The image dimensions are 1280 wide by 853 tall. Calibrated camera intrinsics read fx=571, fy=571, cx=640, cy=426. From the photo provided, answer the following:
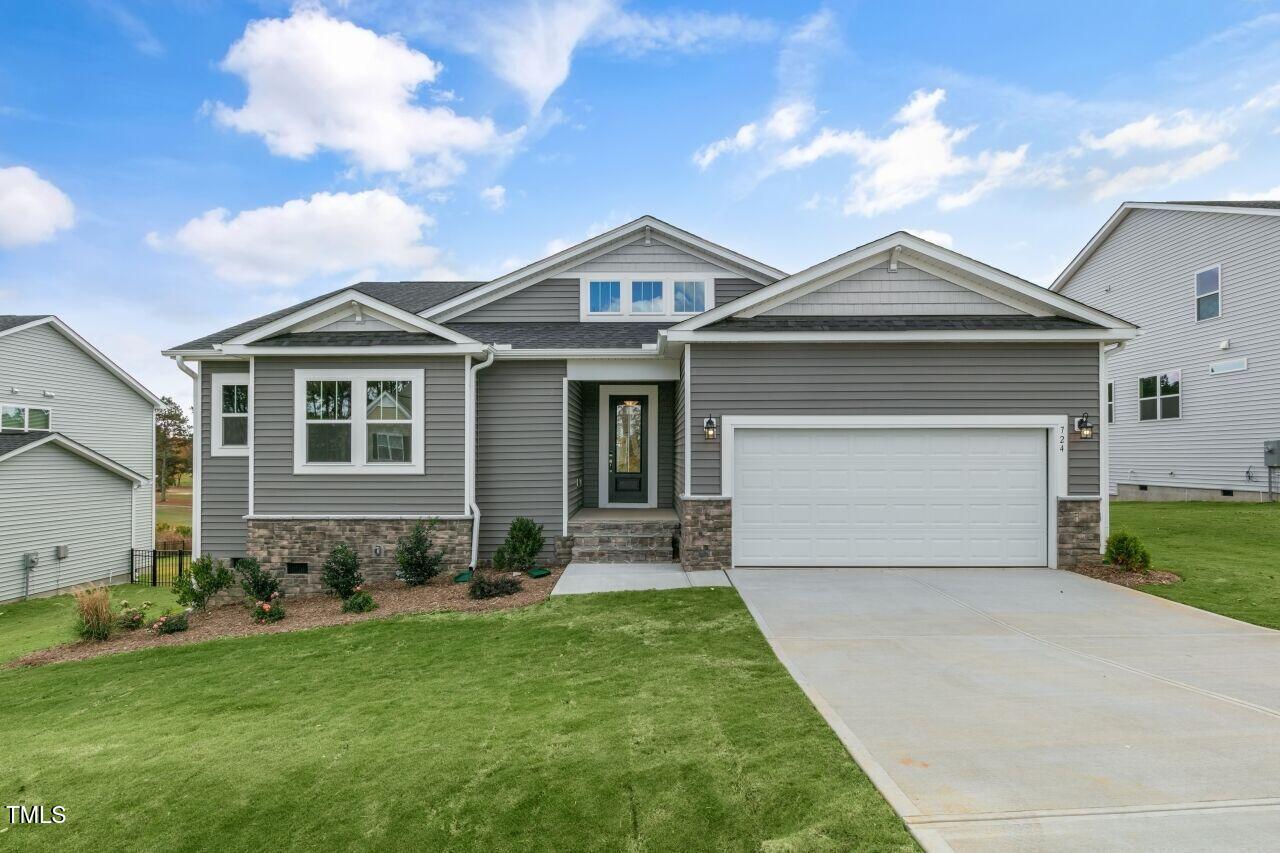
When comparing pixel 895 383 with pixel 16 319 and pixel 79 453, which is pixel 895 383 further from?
pixel 16 319

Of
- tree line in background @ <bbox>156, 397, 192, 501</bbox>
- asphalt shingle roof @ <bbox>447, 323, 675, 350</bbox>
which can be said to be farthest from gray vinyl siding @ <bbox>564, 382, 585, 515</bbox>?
tree line in background @ <bbox>156, 397, 192, 501</bbox>

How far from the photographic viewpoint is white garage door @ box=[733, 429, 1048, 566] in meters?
8.47

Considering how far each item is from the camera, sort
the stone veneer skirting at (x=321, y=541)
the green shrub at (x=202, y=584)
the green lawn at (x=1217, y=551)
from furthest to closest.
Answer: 1. the stone veneer skirting at (x=321, y=541)
2. the green shrub at (x=202, y=584)
3. the green lawn at (x=1217, y=551)

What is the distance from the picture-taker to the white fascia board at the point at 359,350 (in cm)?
880

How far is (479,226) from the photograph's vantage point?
59.1ft

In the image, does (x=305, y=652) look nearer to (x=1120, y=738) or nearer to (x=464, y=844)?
(x=464, y=844)

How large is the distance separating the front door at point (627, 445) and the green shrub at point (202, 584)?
21.2 ft

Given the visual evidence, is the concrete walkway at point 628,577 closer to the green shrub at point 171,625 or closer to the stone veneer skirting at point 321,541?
the stone veneer skirting at point 321,541

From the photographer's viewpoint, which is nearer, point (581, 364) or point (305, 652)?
point (305, 652)

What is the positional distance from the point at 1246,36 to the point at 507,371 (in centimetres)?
1761

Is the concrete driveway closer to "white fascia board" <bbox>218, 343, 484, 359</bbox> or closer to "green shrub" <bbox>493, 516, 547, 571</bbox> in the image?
"green shrub" <bbox>493, 516, 547, 571</bbox>

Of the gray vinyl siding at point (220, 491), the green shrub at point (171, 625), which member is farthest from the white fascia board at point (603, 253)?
the green shrub at point (171, 625)

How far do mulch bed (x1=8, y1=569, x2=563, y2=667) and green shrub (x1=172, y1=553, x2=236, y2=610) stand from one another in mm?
221

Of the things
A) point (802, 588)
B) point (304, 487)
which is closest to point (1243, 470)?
point (802, 588)
